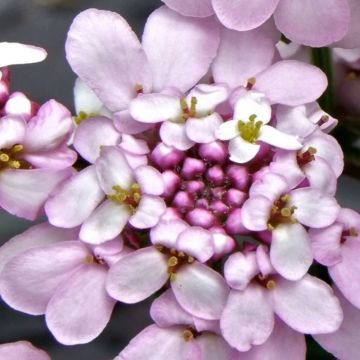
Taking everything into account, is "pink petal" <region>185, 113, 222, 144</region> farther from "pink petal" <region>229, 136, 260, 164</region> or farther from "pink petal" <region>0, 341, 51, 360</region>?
"pink petal" <region>0, 341, 51, 360</region>

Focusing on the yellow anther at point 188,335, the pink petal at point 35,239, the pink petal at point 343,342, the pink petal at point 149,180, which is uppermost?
the pink petal at point 149,180

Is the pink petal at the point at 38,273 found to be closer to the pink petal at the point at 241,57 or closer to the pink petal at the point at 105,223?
the pink petal at the point at 105,223

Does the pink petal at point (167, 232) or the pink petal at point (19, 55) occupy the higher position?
the pink petal at point (19, 55)

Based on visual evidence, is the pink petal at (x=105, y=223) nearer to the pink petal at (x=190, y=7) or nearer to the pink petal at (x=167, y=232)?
the pink petal at (x=167, y=232)

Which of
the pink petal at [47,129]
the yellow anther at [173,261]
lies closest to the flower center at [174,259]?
the yellow anther at [173,261]

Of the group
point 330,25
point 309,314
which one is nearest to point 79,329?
point 309,314

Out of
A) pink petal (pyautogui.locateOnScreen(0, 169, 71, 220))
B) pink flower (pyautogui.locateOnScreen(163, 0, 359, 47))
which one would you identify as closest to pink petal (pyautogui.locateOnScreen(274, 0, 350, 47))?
pink flower (pyautogui.locateOnScreen(163, 0, 359, 47))

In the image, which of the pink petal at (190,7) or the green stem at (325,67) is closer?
the pink petal at (190,7)
